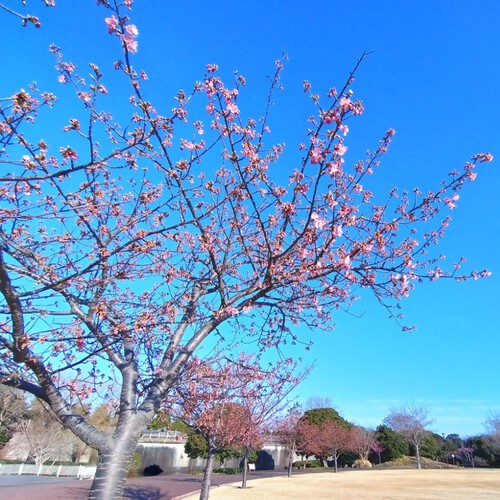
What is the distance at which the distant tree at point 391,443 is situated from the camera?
47.0 metres

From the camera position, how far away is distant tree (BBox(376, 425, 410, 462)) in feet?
154

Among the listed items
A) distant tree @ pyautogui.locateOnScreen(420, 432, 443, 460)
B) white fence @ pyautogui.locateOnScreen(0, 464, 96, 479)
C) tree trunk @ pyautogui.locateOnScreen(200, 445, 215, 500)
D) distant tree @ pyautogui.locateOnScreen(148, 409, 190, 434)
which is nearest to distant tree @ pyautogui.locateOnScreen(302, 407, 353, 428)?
distant tree @ pyautogui.locateOnScreen(420, 432, 443, 460)

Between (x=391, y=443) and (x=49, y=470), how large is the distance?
3753cm

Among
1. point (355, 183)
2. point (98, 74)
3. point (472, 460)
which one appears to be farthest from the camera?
point (472, 460)

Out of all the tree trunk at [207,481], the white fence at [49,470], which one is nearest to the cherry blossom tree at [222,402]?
the tree trunk at [207,481]

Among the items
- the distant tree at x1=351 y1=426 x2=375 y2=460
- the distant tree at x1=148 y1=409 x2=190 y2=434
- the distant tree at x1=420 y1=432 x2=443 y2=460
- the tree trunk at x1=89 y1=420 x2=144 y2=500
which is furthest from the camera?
the distant tree at x1=420 y1=432 x2=443 y2=460

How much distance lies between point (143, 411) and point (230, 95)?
3160 millimetres

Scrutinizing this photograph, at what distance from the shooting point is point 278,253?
3.84m

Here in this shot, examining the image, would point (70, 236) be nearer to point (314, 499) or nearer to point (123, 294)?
point (123, 294)

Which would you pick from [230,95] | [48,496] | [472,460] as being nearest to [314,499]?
[48,496]

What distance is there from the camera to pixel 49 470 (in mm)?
26750

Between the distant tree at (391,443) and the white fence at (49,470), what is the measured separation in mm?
34850

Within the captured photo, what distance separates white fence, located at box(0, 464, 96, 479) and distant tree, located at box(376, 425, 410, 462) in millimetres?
34850

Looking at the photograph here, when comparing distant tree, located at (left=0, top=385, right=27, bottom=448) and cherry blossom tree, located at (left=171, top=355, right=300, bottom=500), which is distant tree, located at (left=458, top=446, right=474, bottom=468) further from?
distant tree, located at (left=0, top=385, right=27, bottom=448)
